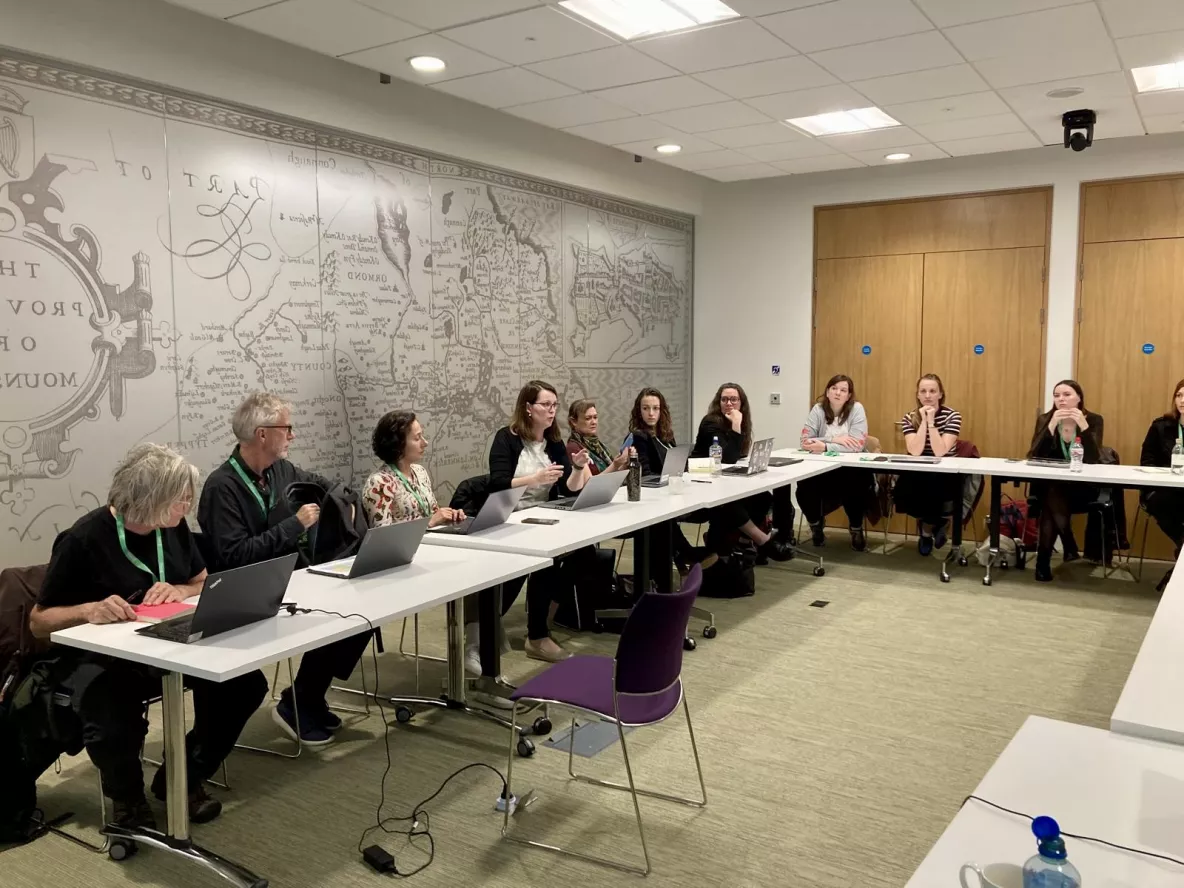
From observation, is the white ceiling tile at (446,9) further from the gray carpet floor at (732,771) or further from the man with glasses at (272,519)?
the gray carpet floor at (732,771)

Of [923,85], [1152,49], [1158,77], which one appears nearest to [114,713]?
[923,85]

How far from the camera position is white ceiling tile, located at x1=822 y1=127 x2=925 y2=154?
20.3 ft

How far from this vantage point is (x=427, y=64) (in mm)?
4664

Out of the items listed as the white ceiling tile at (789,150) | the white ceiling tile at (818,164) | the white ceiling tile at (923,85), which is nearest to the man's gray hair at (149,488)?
the white ceiling tile at (923,85)

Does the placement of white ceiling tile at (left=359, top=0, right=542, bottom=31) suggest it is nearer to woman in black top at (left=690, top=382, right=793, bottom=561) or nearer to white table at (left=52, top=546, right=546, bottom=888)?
white table at (left=52, top=546, right=546, bottom=888)

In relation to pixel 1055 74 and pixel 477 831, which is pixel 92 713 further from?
pixel 1055 74

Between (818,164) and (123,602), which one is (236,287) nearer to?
(123,602)

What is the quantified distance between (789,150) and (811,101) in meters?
1.39

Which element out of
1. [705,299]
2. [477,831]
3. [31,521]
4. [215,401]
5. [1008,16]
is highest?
[1008,16]

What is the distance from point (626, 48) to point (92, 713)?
3.59m

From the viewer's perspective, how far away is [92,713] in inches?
101

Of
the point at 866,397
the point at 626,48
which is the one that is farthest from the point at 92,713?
the point at 866,397

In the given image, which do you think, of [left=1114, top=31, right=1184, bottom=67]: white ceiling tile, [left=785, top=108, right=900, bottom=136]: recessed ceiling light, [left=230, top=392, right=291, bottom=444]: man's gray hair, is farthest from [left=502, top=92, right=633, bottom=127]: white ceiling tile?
[left=230, top=392, right=291, bottom=444]: man's gray hair

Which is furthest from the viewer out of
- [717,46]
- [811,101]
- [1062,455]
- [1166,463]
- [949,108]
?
[1062,455]
